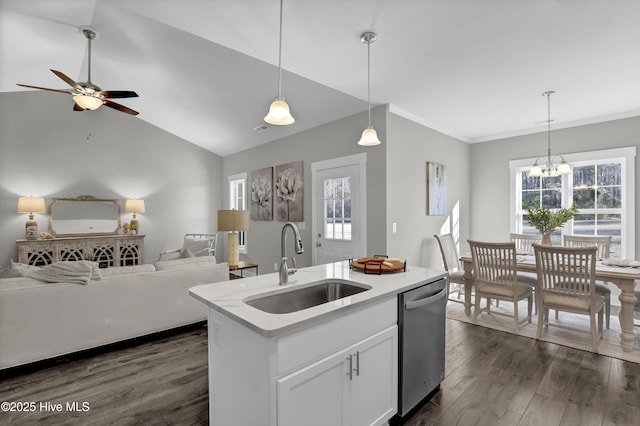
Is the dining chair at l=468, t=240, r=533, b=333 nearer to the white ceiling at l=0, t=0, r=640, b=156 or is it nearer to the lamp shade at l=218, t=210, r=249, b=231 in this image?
the white ceiling at l=0, t=0, r=640, b=156

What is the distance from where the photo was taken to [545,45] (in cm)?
Result: 259

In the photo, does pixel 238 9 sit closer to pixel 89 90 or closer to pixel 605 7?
pixel 89 90

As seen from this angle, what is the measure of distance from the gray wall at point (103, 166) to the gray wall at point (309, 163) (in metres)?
0.70

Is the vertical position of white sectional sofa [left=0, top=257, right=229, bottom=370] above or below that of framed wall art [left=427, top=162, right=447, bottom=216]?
below

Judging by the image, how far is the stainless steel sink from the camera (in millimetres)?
1755

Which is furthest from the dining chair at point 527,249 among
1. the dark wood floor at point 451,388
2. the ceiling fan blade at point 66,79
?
the ceiling fan blade at point 66,79

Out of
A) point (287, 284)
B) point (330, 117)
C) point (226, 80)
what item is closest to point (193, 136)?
Result: point (226, 80)

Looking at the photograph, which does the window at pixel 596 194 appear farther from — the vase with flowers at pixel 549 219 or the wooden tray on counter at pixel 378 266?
the wooden tray on counter at pixel 378 266

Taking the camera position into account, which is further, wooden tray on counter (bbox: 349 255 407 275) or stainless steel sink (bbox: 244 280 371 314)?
wooden tray on counter (bbox: 349 255 407 275)

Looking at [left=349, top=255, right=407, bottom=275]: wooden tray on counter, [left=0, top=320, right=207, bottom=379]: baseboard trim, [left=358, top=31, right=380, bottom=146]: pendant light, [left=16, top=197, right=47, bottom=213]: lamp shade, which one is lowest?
[left=0, top=320, right=207, bottom=379]: baseboard trim

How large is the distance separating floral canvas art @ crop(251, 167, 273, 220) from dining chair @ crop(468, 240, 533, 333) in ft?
11.1

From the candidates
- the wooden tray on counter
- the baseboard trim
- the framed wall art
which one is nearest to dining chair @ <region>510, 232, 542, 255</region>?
the framed wall art

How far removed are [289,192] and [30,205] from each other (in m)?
4.13

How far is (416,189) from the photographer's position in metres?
4.28
